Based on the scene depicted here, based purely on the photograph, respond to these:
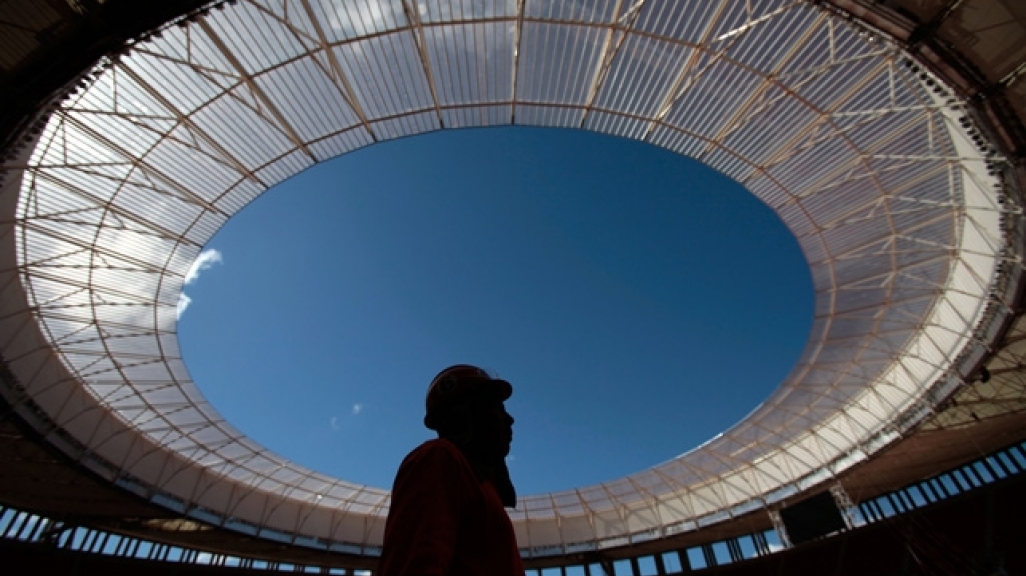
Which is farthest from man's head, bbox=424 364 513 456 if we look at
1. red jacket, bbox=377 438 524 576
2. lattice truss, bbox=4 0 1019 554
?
lattice truss, bbox=4 0 1019 554

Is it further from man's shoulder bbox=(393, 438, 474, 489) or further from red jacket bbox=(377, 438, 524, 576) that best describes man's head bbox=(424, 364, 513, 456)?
man's shoulder bbox=(393, 438, 474, 489)

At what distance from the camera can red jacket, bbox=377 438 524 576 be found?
2279mm

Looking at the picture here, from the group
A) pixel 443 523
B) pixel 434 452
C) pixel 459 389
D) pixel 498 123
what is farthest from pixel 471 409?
pixel 498 123

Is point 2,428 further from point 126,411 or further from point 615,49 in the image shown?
point 615,49

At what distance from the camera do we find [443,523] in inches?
95.7

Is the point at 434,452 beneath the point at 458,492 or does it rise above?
above

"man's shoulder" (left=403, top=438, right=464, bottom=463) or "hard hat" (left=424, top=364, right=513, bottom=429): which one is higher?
"hard hat" (left=424, top=364, right=513, bottom=429)

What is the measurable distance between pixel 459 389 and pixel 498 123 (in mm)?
16582

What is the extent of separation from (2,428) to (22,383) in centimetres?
358

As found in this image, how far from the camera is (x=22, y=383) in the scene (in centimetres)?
2077

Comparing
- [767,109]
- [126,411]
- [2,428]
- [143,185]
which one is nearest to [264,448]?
[126,411]

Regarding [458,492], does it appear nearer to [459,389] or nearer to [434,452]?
[434,452]

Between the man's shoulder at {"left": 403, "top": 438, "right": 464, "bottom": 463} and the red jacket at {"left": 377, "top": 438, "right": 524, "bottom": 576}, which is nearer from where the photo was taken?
the red jacket at {"left": 377, "top": 438, "right": 524, "bottom": 576}

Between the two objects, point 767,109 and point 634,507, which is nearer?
point 767,109
